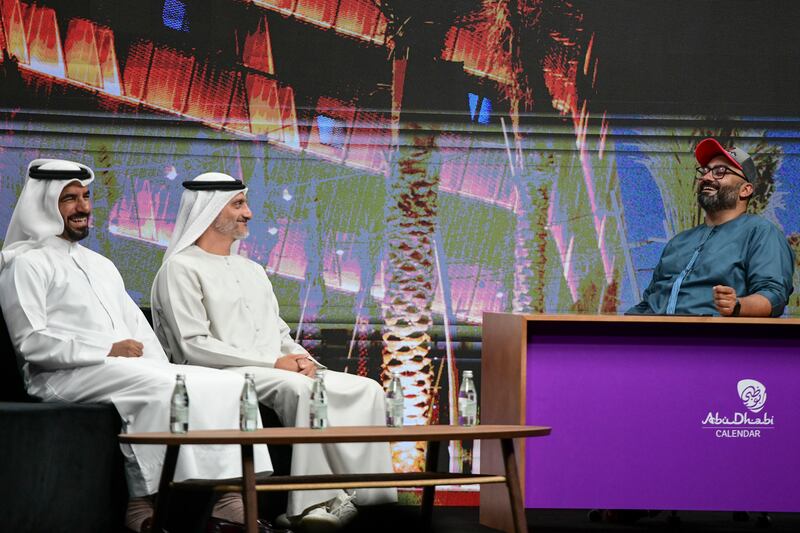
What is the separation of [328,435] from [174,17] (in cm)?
358

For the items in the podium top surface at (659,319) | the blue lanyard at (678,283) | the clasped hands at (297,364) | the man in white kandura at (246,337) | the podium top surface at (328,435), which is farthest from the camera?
the blue lanyard at (678,283)

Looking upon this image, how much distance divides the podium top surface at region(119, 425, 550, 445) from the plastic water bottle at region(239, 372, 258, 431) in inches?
1.3

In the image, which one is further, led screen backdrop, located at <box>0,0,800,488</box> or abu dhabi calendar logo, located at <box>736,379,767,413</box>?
led screen backdrop, located at <box>0,0,800,488</box>

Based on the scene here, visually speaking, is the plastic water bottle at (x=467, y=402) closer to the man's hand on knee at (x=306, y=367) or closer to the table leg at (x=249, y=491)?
the table leg at (x=249, y=491)

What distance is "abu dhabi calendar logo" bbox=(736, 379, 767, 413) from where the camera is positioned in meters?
5.33

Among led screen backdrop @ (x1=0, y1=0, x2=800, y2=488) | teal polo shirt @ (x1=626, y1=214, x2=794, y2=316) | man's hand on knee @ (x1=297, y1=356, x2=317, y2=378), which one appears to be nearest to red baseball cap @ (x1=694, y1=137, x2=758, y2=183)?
teal polo shirt @ (x1=626, y1=214, x2=794, y2=316)

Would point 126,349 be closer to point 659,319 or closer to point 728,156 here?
point 659,319

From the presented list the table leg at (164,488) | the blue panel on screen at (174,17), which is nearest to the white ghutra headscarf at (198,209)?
the blue panel on screen at (174,17)

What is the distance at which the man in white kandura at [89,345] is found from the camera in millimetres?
4961

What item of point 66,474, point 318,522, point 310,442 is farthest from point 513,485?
point 66,474

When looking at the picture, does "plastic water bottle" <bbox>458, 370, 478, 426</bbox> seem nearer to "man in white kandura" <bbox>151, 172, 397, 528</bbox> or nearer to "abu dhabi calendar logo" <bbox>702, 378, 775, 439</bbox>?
"man in white kandura" <bbox>151, 172, 397, 528</bbox>

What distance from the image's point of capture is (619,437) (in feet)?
17.5

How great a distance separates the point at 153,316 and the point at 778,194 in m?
3.67

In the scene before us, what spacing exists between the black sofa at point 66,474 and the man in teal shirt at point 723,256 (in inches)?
103
